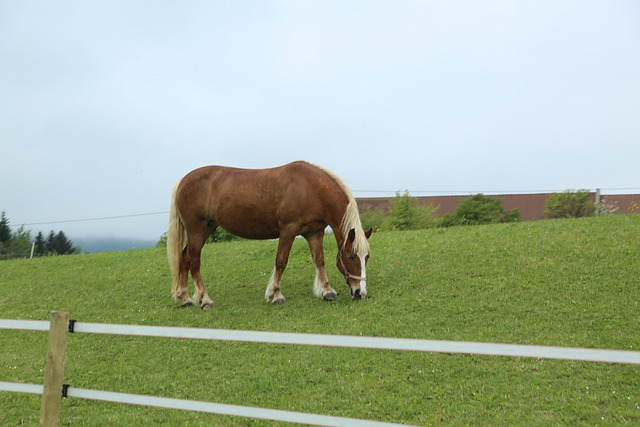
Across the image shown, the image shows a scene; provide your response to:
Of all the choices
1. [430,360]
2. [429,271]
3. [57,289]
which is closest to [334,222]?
[429,271]

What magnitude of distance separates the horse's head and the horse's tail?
286 centimetres

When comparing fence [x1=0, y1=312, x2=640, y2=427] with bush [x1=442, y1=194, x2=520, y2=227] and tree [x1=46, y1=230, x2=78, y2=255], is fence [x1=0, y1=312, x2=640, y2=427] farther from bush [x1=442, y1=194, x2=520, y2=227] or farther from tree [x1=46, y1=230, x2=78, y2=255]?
tree [x1=46, y1=230, x2=78, y2=255]

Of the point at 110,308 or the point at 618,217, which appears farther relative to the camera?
the point at 618,217

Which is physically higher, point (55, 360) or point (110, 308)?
point (55, 360)

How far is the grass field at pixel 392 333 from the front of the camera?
5.07 m

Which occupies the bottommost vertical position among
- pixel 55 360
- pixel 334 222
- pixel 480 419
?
pixel 480 419

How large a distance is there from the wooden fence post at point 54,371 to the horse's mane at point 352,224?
5.15m

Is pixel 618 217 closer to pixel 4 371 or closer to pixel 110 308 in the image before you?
pixel 110 308

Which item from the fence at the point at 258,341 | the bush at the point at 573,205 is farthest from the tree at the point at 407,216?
the fence at the point at 258,341

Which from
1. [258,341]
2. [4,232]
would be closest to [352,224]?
[258,341]

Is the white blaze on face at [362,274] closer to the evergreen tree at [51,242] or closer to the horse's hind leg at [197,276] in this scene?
the horse's hind leg at [197,276]

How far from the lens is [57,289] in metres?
11.6

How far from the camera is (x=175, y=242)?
9.28 meters

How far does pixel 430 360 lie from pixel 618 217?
31.1ft
